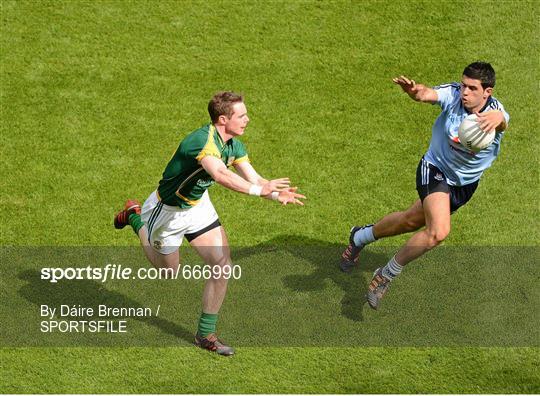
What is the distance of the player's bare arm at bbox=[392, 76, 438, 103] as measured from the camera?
1243cm

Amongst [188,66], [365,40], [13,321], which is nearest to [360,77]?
[365,40]

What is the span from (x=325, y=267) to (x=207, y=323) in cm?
201

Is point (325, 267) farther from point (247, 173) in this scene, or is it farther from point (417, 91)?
point (417, 91)

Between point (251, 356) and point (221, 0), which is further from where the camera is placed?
point (221, 0)

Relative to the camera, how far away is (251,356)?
13.0 metres

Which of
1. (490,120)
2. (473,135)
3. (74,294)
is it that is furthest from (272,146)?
(490,120)

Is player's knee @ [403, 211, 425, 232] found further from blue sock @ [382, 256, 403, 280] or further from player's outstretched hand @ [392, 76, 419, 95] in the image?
player's outstretched hand @ [392, 76, 419, 95]

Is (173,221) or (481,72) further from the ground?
(481,72)

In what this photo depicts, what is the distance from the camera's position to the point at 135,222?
13828 millimetres

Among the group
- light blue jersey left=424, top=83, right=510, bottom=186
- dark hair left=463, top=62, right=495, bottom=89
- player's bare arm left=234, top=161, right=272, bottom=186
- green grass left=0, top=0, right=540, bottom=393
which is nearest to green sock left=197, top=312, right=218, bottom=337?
green grass left=0, top=0, right=540, bottom=393

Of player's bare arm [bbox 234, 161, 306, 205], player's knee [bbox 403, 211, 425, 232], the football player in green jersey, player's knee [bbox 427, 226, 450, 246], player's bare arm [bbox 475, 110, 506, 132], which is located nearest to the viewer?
player's bare arm [bbox 234, 161, 306, 205]

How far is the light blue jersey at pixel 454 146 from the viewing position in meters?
12.8

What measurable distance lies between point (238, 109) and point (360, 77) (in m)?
4.82

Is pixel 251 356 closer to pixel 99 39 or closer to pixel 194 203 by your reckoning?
pixel 194 203
